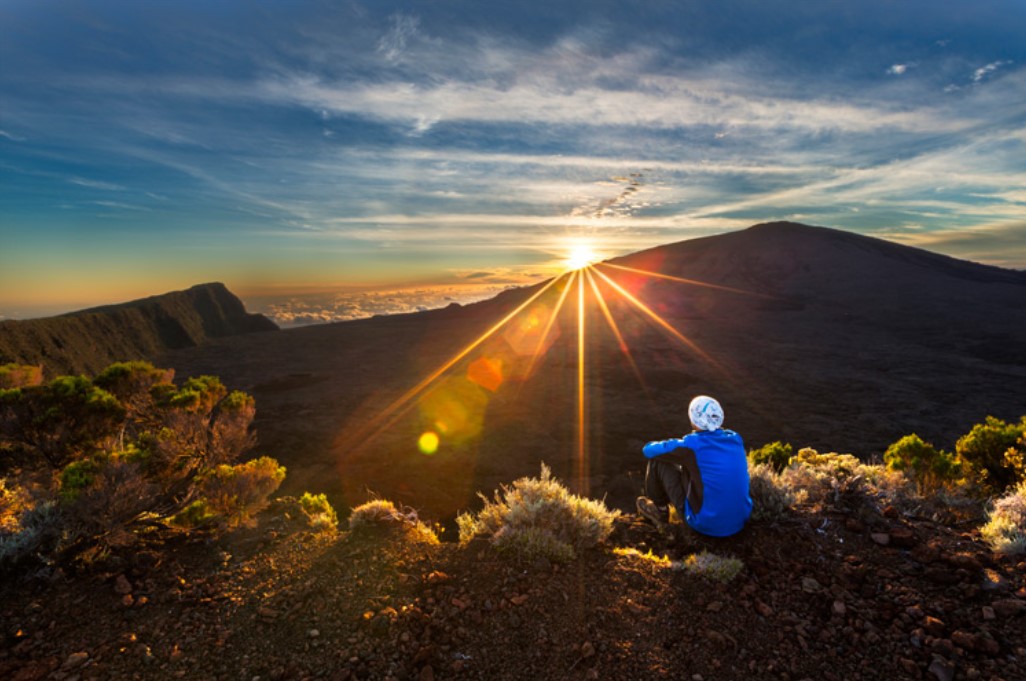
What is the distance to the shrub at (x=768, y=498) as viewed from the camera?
16.1ft

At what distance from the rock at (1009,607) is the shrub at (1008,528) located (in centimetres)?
83

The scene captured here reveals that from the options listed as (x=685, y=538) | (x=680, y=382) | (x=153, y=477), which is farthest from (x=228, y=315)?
(x=685, y=538)

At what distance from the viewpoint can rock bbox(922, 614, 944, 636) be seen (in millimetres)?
3258

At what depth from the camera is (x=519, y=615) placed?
3527 millimetres

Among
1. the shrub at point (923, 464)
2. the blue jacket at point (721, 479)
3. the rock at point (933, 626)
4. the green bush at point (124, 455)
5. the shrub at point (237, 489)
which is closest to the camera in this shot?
the rock at point (933, 626)

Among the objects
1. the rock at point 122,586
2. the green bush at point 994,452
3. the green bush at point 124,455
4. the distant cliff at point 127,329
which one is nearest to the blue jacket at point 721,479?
the green bush at point 124,455

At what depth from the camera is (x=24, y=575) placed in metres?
3.69

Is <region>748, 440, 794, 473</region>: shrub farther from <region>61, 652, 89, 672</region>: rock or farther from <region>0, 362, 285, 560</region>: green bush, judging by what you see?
<region>61, 652, 89, 672</region>: rock

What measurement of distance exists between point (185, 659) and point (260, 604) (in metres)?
0.55

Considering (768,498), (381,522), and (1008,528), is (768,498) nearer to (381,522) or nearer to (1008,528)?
(1008,528)

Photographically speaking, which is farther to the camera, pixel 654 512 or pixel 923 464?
pixel 923 464

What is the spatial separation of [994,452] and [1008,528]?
14.7 ft

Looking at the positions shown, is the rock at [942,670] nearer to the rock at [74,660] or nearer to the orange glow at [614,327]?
the rock at [74,660]

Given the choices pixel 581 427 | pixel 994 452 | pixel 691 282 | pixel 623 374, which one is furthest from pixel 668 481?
pixel 691 282
